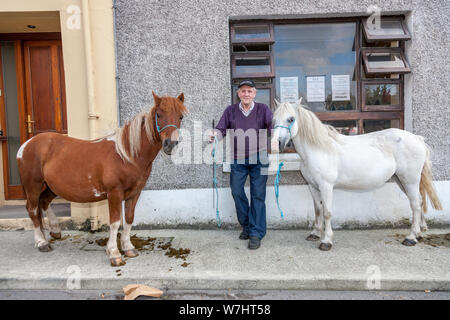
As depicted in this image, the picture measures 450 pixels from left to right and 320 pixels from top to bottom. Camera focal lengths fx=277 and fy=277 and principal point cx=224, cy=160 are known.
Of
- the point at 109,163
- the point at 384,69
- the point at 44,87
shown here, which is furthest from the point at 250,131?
the point at 44,87

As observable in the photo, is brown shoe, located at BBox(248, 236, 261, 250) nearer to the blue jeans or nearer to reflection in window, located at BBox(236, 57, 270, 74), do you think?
the blue jeans

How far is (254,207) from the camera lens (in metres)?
3.65

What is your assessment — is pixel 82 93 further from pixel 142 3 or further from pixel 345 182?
pixel 345 182

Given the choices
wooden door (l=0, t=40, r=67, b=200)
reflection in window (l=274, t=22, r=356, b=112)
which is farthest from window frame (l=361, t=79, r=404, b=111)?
wooden door (l=0, t=40, r=67, b=200)

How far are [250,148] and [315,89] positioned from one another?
175 centimetres

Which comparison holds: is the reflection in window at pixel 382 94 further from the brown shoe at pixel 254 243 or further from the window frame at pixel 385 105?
the brown shoe at pixel 254 243

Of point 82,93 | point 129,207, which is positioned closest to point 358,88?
point 129,207

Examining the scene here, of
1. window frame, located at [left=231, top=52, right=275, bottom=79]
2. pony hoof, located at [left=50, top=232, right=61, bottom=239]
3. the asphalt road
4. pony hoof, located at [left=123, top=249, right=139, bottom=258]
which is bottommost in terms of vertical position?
the asphalt road

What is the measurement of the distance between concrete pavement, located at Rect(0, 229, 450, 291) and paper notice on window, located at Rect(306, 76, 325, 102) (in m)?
2.14

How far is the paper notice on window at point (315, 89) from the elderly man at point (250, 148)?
1.23 m

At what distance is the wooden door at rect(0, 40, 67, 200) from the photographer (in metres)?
4.74

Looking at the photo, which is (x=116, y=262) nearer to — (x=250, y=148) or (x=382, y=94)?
(x=250, y=148)

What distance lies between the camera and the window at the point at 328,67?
433 cm

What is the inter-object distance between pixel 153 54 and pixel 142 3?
0.75 m
